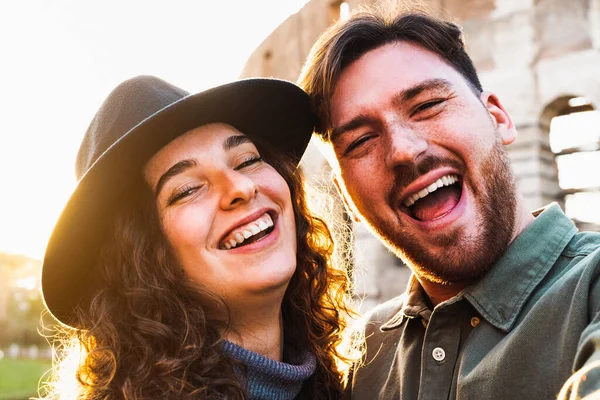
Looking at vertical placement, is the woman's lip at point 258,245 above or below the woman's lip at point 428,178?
below

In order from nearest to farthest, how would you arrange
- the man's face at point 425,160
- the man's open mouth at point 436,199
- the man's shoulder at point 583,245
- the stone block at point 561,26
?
the man's shoulder at point 583,245
the man's face at point 425,160
the man's open mouth at point 436,199
the stone block at point 561,26

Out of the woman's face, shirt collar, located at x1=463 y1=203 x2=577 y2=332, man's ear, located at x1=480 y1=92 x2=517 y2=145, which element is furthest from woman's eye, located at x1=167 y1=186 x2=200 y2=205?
man's ear, located at x1=480 y1=92 x2=517 y2=145

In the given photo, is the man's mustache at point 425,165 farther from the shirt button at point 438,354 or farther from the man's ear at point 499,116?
the shirt button at point 438,354

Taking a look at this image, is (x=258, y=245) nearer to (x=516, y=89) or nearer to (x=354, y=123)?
(x=354, y=123)

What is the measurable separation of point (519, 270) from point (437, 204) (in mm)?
457

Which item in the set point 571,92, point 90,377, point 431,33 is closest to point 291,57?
point 571,92

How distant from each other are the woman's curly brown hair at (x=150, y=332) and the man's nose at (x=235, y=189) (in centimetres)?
33

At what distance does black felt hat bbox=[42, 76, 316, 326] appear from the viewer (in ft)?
8.11

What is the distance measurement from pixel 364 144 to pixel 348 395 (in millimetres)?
1189

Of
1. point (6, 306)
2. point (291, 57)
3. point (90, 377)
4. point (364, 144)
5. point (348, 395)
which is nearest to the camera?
point (90, 377)

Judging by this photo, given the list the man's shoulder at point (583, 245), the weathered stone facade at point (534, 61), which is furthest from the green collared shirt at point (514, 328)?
the weathered stone facade at point (534, 61)

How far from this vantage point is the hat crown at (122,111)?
2529mm

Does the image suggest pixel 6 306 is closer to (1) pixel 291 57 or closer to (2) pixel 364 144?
(1) pixel 291 57

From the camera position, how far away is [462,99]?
8.82ft
